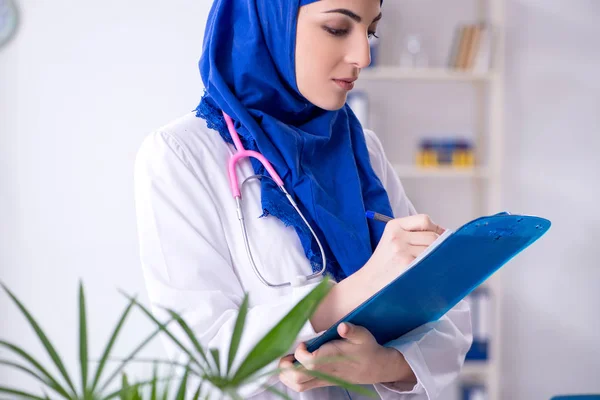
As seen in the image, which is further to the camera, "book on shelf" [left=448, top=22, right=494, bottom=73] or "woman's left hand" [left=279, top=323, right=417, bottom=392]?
"book on shelf" [left=448, top=22, right=494, bottom=73]

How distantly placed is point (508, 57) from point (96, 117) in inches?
74.3

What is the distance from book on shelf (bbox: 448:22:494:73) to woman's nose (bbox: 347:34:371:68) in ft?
6.38

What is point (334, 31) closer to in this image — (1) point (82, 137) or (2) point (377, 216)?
(2) point (377, 216)

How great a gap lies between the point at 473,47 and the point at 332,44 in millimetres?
1983

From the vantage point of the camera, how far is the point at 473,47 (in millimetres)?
3045

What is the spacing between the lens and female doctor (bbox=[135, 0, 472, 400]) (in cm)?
106

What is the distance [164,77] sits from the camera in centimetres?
307

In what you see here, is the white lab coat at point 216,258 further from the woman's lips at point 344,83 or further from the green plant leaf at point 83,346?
the green plant leaf at point 83,346

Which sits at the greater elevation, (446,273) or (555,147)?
(446,273)

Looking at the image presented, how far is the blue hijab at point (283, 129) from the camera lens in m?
1.23

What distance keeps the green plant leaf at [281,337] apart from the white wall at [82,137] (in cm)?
255

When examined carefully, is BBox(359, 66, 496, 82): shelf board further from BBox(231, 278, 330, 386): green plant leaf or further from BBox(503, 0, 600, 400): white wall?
BBox(231, 278, 330, 386): green plant leaf

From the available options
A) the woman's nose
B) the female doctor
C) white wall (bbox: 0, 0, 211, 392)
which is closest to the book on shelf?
white wall (bbox: 0, 0, 211, 392)

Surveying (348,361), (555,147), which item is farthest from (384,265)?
(555,147)
